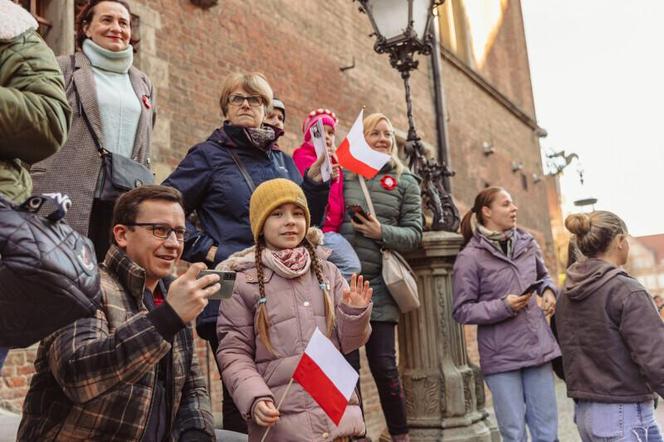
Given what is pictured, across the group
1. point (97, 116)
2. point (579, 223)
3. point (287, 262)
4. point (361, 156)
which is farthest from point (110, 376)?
point (579, 223)

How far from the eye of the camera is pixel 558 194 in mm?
27547

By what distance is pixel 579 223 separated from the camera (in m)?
3.51

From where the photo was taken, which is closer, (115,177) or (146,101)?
(115,177)

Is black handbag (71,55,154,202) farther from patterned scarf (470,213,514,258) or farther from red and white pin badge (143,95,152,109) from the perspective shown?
patterned scarf (470,213,514,258)

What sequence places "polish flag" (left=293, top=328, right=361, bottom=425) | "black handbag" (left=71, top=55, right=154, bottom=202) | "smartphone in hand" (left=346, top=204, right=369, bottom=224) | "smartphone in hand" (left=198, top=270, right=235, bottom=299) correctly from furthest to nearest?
"smartphone in hand" (left=346, top=204, right=369, bottom=224)
"black handbag" (left=71, top=55, right=154, bottom=202)
"polish flag" (left=293, top=328, right=361, bottom=425)
"smartphone in hand" (left=198, top=270, right=235, bottom=299)

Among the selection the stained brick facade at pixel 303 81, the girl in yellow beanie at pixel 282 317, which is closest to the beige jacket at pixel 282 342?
the girl in yellow beanie at pixel 282 317

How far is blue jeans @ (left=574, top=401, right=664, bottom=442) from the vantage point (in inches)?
123

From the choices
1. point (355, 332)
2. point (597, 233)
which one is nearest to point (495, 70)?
point (597, 233)

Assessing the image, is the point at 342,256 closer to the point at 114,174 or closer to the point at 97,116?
the point at 114,174

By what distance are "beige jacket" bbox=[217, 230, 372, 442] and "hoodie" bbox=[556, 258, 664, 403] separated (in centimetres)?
124

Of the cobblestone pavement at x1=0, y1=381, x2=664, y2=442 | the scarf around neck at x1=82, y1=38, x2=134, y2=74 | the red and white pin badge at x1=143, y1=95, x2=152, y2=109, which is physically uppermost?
the scarf around neck at x1=82, y1=38, x2=134, y2=74

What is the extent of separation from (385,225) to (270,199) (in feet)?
3.95

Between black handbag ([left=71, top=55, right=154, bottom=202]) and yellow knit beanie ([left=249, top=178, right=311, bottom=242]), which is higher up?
black handbag ([left=71, top=55, right=154, bottom=202])

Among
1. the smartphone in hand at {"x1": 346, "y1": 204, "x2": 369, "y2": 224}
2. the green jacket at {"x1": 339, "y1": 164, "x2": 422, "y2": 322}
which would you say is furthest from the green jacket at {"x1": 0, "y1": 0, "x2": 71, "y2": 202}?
the green jacket at {"x1": 339, "y1": 164, "x2": 422, "y2": 322}
